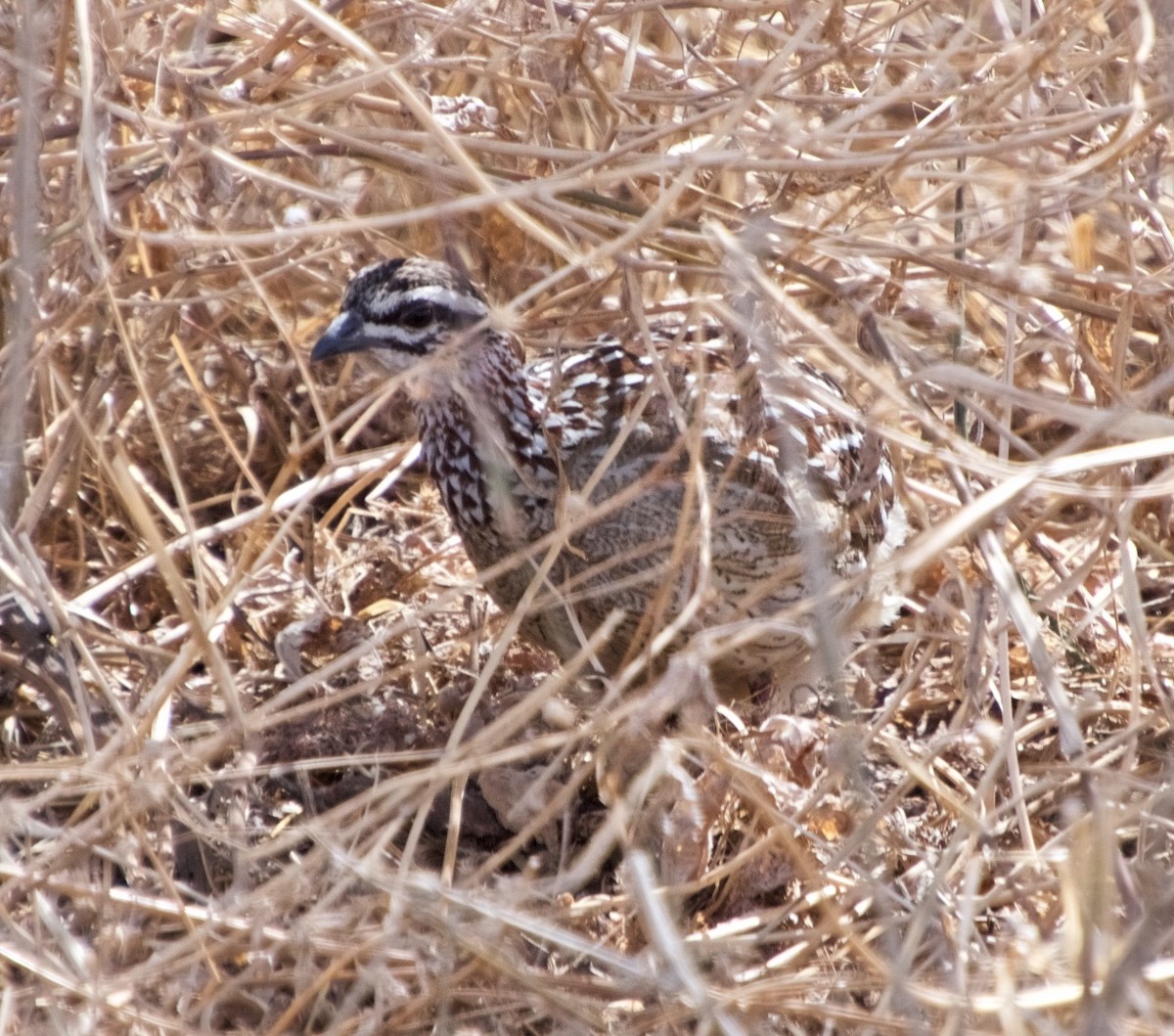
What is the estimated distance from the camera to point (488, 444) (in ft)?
12.3

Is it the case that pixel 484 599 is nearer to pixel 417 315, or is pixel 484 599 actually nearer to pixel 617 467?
pixel 617 467

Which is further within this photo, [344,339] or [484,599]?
[484,599]

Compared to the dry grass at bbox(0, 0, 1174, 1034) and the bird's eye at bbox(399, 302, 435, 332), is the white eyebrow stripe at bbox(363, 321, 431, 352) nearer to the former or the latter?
the bird's eye at bbox(399, 302, 435, 332)

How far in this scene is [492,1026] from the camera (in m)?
2.95

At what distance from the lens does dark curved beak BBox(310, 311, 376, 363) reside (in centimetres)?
362

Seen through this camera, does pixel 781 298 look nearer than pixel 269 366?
Yes

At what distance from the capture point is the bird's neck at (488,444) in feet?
12.2

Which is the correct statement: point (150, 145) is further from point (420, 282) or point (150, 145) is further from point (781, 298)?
point (781, 298)

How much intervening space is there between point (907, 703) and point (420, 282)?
1.58m

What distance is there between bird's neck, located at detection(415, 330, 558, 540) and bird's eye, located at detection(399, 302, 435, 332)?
0.12 metres

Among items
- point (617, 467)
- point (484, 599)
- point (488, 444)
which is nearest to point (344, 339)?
point (488, 444)

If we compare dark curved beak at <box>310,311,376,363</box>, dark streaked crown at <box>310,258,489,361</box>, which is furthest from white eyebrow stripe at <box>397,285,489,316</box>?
dark curved beak at <box>310,311,376,363</box>

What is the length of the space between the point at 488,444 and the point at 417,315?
1.12 feet

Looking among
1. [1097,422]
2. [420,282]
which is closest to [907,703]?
[420,282]
